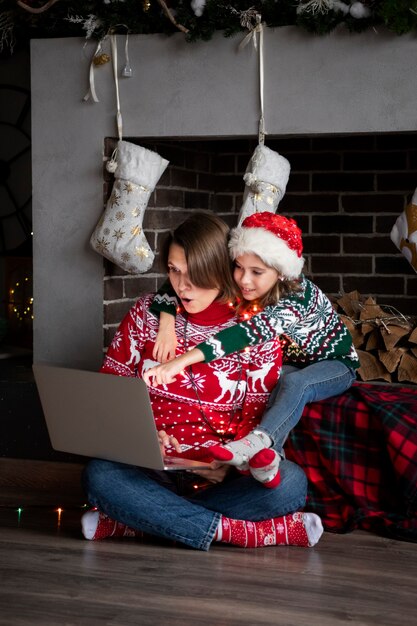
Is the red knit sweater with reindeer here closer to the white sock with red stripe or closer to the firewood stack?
the white sock with red stripe

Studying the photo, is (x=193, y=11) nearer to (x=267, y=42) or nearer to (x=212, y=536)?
(x=267, y=42)

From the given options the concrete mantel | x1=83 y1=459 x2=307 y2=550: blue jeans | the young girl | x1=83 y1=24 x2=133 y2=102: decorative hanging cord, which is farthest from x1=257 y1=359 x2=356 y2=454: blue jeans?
x1=83 y1=24 x2=133 y2=102: decorative hanging cord

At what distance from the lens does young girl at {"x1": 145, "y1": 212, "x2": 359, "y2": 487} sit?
2.48m

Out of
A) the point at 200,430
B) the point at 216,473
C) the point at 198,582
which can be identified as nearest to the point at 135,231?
the point at 200,430

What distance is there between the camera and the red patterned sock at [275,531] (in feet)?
8.45

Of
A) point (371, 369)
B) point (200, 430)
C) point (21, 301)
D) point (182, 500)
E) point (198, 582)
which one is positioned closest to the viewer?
point (198, 582)

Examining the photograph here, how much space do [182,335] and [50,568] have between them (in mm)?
744

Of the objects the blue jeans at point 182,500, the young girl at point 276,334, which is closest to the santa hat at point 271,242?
the young girl at point 276,334

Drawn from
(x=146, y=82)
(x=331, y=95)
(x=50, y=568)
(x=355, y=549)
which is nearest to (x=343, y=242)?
(x=331, y=95)

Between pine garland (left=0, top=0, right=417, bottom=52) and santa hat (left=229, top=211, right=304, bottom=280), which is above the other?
pine garland (left=0, top=0, right=417, bottom=52)

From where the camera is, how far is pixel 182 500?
257cm

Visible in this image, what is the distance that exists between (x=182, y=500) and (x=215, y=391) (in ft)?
1.05

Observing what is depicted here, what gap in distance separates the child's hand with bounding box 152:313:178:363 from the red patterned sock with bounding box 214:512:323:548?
0.47 metres

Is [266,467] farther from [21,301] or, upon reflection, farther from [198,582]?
[21,301]
